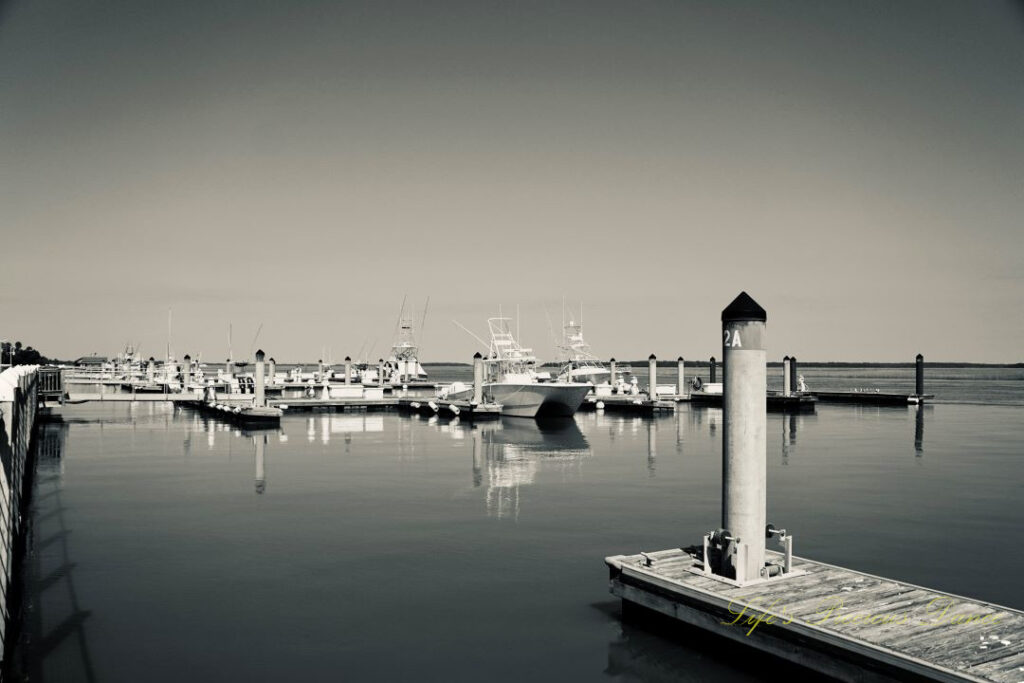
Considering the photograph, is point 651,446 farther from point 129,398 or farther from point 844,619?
point 129,398

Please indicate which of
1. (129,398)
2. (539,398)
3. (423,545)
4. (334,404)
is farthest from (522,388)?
(423,545)

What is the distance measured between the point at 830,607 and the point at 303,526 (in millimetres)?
13098

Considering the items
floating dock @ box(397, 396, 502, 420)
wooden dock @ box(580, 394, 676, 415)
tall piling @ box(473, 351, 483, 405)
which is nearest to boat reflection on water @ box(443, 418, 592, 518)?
floating dock @ box(397, 396, 502, 420)

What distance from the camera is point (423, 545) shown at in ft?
58.2

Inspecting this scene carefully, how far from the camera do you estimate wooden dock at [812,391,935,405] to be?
71.0 m

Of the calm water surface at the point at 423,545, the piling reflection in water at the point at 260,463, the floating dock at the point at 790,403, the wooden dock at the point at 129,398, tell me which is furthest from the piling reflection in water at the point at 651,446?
the wooden dock at the point at 129,398

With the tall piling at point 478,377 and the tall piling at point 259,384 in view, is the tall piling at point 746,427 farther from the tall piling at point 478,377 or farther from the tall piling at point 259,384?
the tall piling at point 478,377

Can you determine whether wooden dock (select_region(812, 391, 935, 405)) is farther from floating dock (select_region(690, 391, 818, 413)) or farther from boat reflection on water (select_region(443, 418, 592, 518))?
boat reflection on water (select_region(443, 418, 592, 518))

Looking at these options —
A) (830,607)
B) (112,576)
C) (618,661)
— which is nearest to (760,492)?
(830,607)

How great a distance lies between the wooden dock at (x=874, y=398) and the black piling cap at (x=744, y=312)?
65.9 metres

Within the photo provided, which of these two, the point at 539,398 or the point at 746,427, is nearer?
the point at 746,427

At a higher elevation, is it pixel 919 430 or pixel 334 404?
pixel 334 404

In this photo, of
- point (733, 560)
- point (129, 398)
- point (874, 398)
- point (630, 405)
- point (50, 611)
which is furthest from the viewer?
point (874, 398)

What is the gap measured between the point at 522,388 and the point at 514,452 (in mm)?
19923
